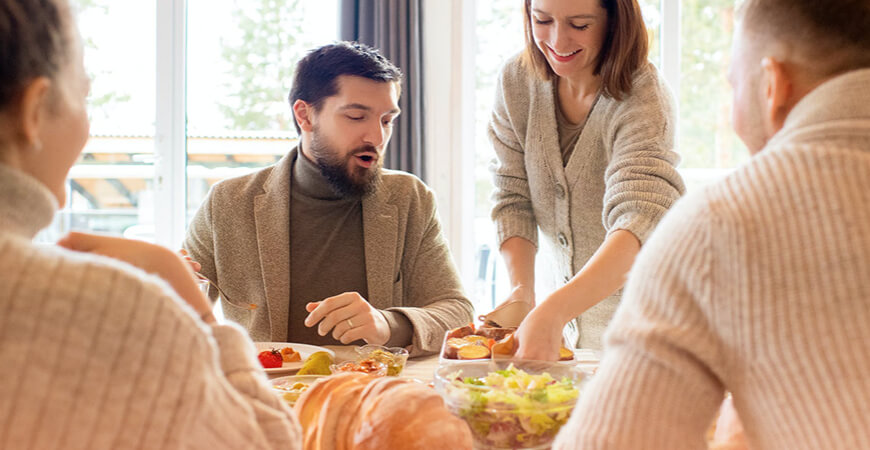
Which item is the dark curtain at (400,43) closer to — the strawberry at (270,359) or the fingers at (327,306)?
the fingers at (327,306)

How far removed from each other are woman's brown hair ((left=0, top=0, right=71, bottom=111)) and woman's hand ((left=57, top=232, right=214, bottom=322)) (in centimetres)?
21

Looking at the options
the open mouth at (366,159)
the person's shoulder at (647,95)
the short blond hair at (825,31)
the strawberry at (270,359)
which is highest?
the short blond hair at (825,31)

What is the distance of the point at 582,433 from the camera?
69 centimetres

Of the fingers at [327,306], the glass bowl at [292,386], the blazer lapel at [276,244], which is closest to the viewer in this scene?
the glass bowl at [292,386]

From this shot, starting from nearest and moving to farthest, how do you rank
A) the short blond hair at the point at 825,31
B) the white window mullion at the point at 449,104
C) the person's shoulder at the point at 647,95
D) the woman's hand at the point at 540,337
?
1. the short blond hair at the point at 825,31
2. the woman's hand at the point at 540,337
3. the person's shoulder at the point at 647,95
4. the white window mullion at the point at 449,104

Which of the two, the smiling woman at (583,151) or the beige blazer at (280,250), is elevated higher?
the smiling woman at (583,151)

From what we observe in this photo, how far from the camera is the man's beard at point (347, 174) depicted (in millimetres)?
2244

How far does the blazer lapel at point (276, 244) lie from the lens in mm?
2090

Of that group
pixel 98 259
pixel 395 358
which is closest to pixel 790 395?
pixel 98 259

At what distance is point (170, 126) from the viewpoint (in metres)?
4.20

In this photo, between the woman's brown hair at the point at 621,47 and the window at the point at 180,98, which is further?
the window at the point at 180,98

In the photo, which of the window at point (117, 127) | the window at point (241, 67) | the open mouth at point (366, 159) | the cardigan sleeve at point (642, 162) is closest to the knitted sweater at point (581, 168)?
the cardigan sleeve at point (642, 162)

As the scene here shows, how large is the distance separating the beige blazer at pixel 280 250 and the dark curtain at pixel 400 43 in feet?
5.41

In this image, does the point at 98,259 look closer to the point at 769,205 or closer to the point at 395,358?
the point at 769,205
